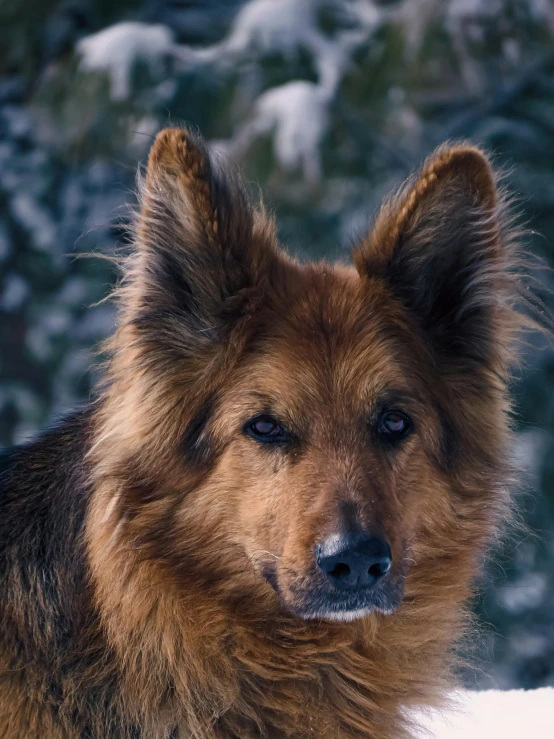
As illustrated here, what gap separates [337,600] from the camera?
2746 millimetres

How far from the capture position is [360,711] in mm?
3156

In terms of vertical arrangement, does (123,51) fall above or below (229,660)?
above

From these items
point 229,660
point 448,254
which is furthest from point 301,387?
point 229,660

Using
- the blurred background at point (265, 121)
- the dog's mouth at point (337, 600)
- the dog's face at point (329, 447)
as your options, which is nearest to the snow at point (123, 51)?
the blurred background at point (265, 121)

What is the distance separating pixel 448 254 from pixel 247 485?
115 centimetres

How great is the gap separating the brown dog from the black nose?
0.17 feet

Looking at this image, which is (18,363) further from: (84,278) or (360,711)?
(360,711)

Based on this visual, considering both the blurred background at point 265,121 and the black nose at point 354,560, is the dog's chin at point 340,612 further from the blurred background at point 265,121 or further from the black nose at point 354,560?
the blurred background at point 265,121

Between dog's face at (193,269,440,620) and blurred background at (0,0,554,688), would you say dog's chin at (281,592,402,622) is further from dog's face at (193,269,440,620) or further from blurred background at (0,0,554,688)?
blurred background at (0,0,554,688)

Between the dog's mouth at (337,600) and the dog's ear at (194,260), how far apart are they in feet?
3.04

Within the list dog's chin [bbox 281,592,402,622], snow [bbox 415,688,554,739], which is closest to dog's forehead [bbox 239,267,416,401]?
dog's chin [bbox 281,592,402,622]

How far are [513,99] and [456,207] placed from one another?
354 centimetres

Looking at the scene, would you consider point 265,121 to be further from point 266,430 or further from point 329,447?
point 329,447

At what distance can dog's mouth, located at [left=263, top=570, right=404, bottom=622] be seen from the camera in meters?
2.74
